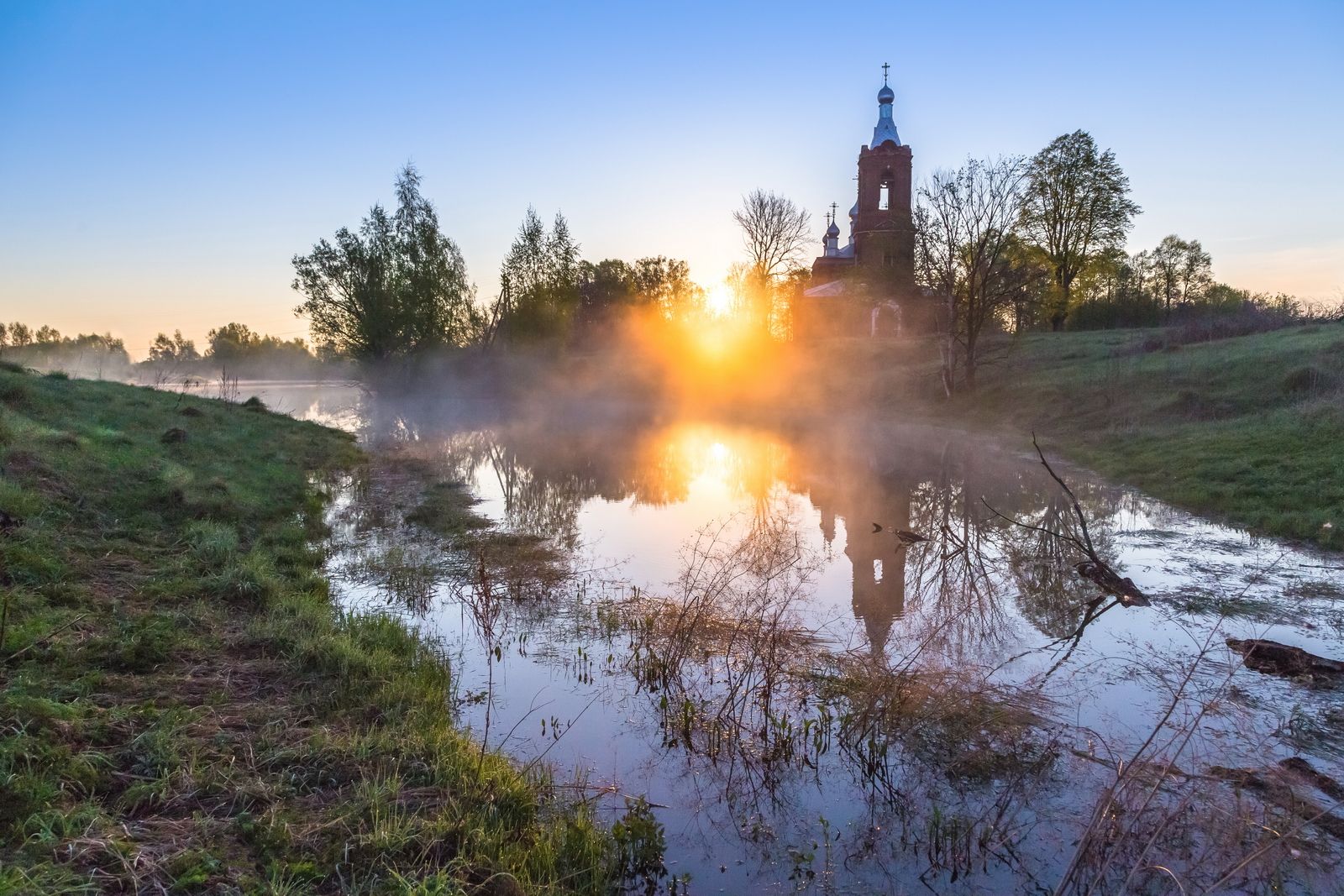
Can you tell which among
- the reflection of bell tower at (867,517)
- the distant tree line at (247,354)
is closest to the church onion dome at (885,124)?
the reflection of bell tower at (867,517)

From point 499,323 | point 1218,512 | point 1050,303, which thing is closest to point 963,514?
point 1218,512

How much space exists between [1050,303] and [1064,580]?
2180 cm

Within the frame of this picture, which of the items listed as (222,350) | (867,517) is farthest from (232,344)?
(867,517)

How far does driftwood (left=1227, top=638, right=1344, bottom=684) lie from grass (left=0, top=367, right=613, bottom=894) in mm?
5923

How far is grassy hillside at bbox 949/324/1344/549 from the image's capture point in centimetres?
1147

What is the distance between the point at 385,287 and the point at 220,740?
41073 millimetres

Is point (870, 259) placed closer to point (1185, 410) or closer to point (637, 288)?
point (1185, 410)

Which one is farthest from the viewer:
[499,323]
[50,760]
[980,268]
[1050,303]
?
[499,323]

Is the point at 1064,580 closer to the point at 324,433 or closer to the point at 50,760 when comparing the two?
the point at 50,760

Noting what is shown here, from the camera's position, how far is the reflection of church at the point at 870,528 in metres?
8.02

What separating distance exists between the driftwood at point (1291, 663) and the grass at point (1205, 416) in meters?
4.59

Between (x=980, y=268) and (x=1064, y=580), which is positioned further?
(x=980, y=268)

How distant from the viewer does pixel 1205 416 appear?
1730 centimetres

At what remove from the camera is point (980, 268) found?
2522cm
